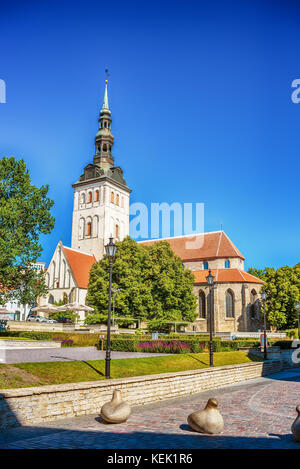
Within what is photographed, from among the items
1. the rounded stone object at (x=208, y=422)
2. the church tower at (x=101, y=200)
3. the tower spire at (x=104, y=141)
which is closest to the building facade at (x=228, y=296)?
the church tower at (x=101, y=200)

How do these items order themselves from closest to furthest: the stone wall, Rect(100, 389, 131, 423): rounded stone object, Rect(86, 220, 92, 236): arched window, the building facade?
the stone wall → Rect(100, 389, 131, 423): rounded stone object → the building facade → Rect(86, 220, 92, 236): arched window

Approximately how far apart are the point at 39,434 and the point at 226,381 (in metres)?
12.0

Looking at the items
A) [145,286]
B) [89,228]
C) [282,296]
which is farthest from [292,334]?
[89,228]

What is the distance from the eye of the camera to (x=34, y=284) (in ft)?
102

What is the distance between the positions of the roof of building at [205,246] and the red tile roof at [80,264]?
54.5 ft

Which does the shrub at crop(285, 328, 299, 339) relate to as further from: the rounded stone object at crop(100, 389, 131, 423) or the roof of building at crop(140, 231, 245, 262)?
the rounded stone object at crop(100, 389, 131, 423)

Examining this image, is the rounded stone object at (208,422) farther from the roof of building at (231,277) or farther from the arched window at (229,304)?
the arched window at (229,304)

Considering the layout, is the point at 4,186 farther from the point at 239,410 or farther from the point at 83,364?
the point at 239,410

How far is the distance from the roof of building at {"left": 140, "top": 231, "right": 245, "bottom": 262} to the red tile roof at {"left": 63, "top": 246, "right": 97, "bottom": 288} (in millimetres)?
16609

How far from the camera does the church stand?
5666 centimetres

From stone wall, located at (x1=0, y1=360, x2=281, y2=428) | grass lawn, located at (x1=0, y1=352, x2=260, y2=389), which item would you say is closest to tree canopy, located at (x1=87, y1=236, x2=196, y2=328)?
grass lawn, located at (x1=0, y1=352, x2=260, y2=389)

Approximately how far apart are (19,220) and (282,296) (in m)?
37.4

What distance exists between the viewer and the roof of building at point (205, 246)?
6544 centimetres

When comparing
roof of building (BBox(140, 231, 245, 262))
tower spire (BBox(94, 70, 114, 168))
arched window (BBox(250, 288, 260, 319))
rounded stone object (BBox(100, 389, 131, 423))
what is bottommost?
rounded stone object (BBox(100, 389, 131, 423))
